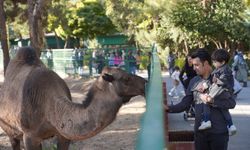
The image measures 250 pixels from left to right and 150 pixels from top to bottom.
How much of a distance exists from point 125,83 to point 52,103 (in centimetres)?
122

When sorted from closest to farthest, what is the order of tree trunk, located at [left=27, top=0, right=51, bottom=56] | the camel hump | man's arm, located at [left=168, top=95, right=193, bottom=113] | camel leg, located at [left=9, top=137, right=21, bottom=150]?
man's arm, located at [left=168, top=95, right=193, bottom=113]
the camel hump
camel leg, located at [left=9, top=137, right=21, bottom=150]
tree trunk, located at [left=27, top=0, right=51, bottom=56]

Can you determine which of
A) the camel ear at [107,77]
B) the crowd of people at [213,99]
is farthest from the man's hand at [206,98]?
the camel ear at [107,77]

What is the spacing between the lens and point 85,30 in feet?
186

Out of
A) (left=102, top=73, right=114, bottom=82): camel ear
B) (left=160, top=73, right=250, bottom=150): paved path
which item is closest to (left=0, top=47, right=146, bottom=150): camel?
(left=102, top=73, right=114, bottom=82): camel ear

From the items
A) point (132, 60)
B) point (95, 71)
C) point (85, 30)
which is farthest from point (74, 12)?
point (132, 60)

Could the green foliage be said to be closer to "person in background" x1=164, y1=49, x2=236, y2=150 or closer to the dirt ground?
the dirt ground

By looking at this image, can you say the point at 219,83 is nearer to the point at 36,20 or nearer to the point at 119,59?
the point at 36,20

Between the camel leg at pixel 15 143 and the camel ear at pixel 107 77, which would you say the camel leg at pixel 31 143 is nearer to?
the camel leg at pixel 15 143

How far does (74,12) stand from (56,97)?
168 ft

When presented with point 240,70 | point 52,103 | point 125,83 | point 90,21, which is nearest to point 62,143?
point 52,103

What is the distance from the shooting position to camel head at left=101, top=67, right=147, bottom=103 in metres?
5.67

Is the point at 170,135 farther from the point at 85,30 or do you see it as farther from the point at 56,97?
the point at 85,30

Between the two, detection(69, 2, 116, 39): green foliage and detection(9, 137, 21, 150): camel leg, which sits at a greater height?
detection(69, 2, 116, 39): green foliage

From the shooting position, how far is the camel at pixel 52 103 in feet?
18.5
